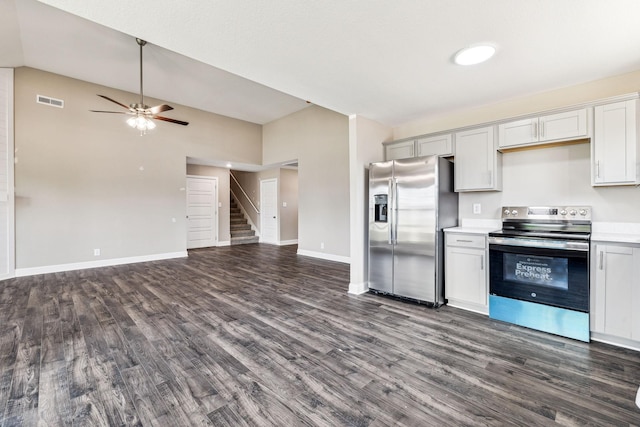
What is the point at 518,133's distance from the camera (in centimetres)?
313

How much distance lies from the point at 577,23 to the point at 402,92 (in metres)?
1.54

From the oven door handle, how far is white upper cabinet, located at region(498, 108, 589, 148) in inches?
43.3

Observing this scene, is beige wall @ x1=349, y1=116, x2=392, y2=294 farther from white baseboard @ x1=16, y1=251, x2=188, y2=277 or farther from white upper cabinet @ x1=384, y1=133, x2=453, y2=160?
white baseboard @ x1=16, y1=251, x2=188, y2=277

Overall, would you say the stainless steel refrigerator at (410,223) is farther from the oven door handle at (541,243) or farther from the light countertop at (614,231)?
the light countertop at (614,231)

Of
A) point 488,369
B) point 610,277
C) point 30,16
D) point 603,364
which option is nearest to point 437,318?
point 488,369

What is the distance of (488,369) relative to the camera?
209 centimetres

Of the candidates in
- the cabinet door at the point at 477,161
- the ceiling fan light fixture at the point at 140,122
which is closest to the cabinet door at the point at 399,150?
the cabinet door at the point at 477,161

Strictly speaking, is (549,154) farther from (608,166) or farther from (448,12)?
(448,12)

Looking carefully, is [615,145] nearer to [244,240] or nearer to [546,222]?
[546,222]

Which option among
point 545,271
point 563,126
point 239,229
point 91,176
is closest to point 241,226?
point 239,229

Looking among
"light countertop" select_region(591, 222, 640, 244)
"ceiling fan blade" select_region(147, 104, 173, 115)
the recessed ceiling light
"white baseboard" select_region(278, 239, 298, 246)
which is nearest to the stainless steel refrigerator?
the recessed ceiling light

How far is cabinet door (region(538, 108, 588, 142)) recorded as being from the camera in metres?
2.77

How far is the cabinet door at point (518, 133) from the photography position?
→ 303 centimetres

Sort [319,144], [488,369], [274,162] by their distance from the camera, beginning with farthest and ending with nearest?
[274,162] < [319,144] < [488,369]
